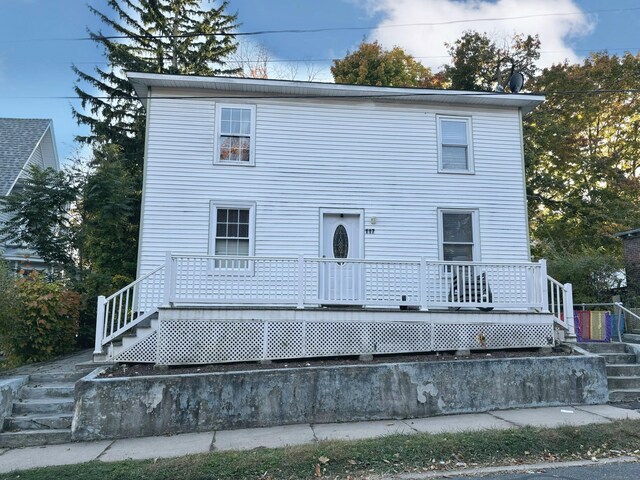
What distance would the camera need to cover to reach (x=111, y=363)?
294 inches

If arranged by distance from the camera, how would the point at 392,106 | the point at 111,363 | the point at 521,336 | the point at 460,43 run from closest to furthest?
the point at 111,363, the point at 521,336, the point at 392,106, the point at 460,43

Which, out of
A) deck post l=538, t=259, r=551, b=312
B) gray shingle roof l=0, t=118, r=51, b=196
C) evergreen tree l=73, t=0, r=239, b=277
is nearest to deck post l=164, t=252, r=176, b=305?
evergreen tree l=73, t=0, r=239, b=277

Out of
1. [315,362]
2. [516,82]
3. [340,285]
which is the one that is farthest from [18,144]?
[516,82]

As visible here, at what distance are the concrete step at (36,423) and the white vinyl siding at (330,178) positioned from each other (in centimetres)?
392

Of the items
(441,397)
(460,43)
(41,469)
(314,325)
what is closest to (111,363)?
(41,469)

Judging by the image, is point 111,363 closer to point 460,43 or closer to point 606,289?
point 606,289

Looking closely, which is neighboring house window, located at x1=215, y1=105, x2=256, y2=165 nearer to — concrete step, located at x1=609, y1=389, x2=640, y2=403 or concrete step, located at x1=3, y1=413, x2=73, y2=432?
concrete step, located at x1=3, y1=413, x2=73, y2=432

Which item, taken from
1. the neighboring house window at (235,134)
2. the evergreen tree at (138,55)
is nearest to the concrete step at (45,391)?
the neighboring house window at (235,134)

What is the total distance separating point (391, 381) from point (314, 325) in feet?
5.40

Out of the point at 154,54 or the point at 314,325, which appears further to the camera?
the point at 154,54

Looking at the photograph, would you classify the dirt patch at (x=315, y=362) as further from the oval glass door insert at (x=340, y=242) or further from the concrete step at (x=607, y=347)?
the oval glass door insert at (x=340, y=242)

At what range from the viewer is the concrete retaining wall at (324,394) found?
631 centimetres

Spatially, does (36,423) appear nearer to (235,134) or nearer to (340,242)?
(340,242)

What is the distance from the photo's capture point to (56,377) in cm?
733
